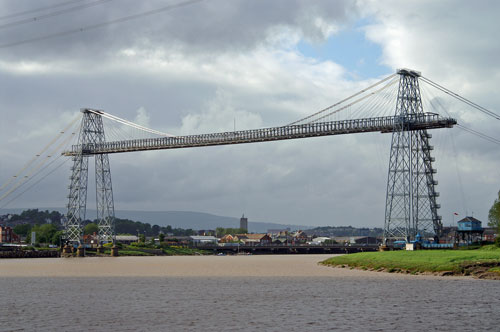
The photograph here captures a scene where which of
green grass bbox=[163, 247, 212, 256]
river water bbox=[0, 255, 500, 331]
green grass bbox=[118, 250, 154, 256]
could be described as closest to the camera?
river water bbox=[0, 255, 500, 331]

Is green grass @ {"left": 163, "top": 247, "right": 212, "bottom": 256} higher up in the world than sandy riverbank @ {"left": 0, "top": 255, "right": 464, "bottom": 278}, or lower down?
lower down

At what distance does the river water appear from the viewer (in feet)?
84.9

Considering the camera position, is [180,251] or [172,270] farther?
[180,251]

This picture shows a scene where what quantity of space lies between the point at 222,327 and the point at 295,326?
2.97 meters

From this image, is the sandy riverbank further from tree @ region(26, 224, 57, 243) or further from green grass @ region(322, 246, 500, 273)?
tree @ region(26, 224, 57, 243)

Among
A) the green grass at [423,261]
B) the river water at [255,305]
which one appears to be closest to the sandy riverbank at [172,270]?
the green grass at [423,261]

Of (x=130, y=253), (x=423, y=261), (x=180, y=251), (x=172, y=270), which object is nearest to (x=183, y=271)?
(x=172, y=270)

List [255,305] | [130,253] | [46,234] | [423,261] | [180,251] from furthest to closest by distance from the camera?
[46,234]
[180,251]
[130,253]
[423,261]
[255,305]

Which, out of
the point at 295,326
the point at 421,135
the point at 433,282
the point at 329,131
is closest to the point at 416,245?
the point at 421,135

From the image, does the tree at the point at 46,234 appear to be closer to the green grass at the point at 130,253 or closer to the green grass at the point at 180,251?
the green grass at the point at 180,251

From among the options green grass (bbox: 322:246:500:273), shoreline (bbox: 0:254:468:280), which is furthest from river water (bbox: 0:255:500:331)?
shoreline (bbox: 0:254:468:280)

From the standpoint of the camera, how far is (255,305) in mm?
32781

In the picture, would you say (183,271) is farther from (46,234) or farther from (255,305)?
(46,234)

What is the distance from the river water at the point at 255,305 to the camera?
25.9 metres
